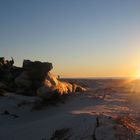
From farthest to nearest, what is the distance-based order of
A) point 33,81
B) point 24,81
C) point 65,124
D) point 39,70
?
point 24,81 < point 33,81 < point 39,70 < point 65,124

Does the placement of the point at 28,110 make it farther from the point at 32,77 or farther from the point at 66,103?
the point at 32,77

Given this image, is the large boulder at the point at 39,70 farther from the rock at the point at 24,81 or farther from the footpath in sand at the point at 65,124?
the footpath in sand at the point at 65,124

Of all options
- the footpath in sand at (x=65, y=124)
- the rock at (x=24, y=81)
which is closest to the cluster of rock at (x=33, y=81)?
the rock at (x=24, y=81)

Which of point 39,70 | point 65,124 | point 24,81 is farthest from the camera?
point 24,81

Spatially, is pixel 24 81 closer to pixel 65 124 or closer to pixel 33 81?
pixel 33 81

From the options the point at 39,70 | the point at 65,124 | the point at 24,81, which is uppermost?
the point at 39,70

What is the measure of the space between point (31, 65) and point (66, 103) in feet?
16.1

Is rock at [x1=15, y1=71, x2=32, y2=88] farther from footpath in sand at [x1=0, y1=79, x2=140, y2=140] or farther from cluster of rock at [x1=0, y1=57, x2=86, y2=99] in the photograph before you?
footpath in sand at [x1=0, y1=79, x2=140, y2=140]

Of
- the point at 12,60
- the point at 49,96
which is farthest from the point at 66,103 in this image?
the point at 12,60

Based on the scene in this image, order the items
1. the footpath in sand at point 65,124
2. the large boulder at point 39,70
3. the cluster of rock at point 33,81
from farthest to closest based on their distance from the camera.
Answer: the large boulder at point 39,70 < the cluster of rock at point 33,81 < the footpath in sand at point 65,124

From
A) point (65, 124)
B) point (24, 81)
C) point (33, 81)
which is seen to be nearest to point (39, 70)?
point (33, 81)

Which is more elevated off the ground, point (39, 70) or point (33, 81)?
point (39, 70)

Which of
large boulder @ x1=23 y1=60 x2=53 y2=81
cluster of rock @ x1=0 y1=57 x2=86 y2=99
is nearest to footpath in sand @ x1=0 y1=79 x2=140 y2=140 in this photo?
cluster of rock @ x1=0 y1=57 x2=86 y2=99

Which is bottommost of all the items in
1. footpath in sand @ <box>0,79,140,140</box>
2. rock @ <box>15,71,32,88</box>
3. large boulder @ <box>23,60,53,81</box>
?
footpath in sand @ <box>0,79,140,140</box>
